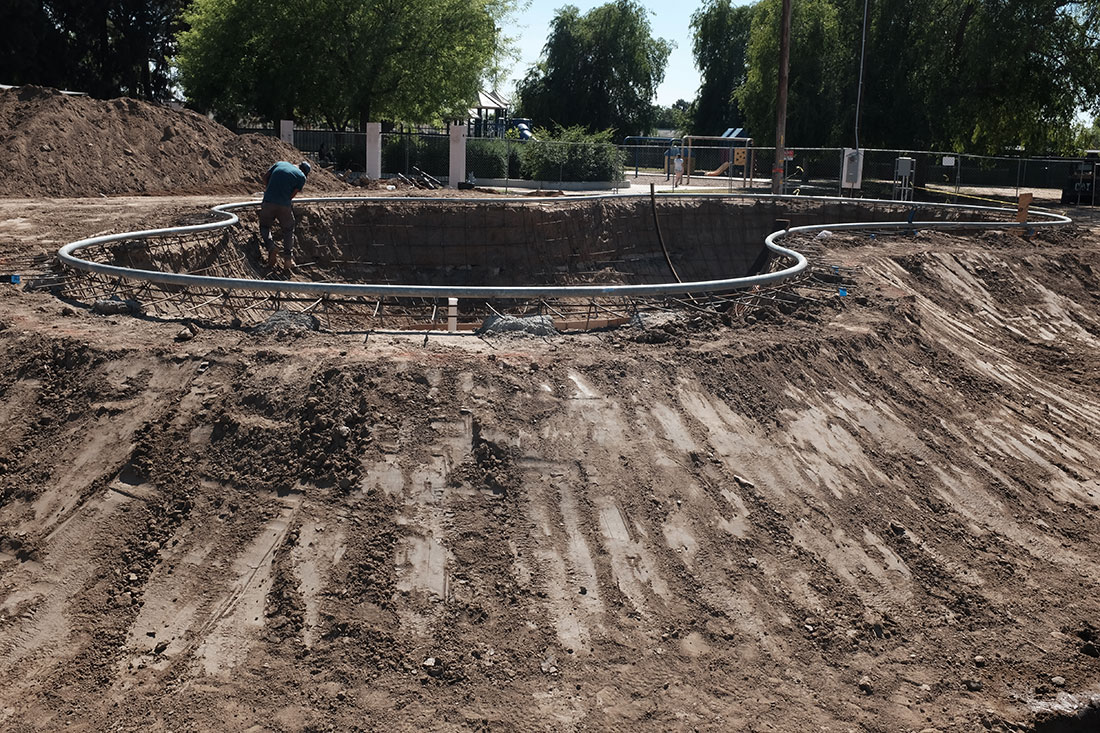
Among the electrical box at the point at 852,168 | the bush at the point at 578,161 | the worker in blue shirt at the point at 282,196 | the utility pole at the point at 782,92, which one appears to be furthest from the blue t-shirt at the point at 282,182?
the bush at the point at 578,161

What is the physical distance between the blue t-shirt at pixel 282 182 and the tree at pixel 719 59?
4444 cm

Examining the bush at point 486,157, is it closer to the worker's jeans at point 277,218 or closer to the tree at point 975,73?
the tree at point 975,73

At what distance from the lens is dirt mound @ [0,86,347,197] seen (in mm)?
20781

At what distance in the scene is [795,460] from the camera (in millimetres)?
8719

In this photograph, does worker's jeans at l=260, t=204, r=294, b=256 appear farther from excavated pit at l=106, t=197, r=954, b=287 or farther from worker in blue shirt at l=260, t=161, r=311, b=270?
excavated pit at l=106, t=197, r=954, b=287

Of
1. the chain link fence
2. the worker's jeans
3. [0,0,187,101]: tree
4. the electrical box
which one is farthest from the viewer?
[0,0,187,101]: tree

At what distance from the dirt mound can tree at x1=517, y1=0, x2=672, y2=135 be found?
35.4m

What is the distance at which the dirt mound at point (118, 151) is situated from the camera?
20.8 meters

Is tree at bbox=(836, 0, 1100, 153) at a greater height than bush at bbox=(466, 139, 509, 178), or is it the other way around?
tree at bbox=(836, 0, 1100, 153)

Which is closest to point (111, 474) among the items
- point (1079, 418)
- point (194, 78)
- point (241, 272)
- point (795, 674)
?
point (795, 674)

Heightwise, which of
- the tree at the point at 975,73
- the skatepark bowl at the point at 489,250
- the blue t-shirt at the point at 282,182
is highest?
the tree at the point at 975,73

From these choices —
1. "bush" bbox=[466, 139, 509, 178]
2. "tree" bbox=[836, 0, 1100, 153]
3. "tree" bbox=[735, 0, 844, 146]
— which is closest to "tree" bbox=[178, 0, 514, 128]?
"bush" bbox=[466, 139, 509, 178]

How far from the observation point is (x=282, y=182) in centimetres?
1539

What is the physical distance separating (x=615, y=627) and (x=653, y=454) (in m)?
1.77
